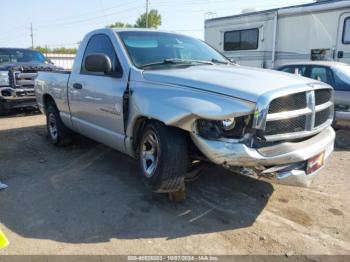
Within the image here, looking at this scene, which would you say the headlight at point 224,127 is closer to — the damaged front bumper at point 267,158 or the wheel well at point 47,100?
the damaged front bumper at point 267,158

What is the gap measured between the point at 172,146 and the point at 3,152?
402 cm

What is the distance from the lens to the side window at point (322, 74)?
7059 mm

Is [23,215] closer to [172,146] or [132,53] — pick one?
[172,146]

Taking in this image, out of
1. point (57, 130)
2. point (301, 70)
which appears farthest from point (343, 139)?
point (57, 130)

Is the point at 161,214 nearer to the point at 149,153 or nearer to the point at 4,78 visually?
the point at 149,153

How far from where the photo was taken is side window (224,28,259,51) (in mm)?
12183

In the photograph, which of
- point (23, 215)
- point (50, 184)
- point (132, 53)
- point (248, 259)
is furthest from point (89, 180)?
point (248, 259)

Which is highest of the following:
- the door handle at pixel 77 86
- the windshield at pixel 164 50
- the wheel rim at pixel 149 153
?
the windshield at pixel 164 50

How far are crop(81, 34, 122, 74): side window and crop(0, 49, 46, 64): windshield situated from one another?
259 inches

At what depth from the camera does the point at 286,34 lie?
36.9 ft

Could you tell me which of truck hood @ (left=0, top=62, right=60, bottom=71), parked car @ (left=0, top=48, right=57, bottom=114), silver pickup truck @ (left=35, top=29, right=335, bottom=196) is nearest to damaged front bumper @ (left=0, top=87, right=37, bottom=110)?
parked car @ (left=0, top=48, right=57, bottom=114)

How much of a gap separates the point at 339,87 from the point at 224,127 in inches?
183

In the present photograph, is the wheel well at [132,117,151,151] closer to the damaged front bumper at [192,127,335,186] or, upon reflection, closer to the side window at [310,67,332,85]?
the damaged front bumper at [192,127,335,186]

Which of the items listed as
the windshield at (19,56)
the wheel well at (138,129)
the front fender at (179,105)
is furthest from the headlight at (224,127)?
the windshield at (19,56)
